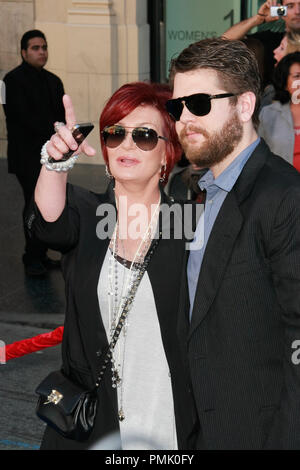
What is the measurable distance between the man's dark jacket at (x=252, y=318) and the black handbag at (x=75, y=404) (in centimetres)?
46

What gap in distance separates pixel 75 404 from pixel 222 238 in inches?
36.6

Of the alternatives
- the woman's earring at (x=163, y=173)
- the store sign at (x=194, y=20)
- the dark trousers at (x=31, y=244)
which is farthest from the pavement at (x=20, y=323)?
the store sign at (x=194, y=20)

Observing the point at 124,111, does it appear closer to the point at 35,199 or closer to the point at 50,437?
the point at 35,199

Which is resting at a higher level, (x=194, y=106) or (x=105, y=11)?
(x=105, y=11)

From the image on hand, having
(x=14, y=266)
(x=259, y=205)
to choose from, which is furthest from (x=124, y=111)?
(x=14, y=266)

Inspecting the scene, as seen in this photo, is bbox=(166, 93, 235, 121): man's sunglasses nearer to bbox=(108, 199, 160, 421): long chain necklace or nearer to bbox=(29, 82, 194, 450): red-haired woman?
bbox=(29, 82, 194, 450): red-haired woman

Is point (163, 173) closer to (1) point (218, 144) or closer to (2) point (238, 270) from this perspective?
(1) point (218, 144)

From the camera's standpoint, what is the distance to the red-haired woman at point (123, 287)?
11.7 ft

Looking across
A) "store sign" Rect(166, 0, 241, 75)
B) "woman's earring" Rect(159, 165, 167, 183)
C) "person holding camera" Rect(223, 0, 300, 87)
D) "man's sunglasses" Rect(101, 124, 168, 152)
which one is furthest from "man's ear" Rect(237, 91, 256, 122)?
"store sign" Rect(166, 0, 241, 75)

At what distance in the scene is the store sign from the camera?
14.3 meters

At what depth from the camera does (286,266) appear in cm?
300

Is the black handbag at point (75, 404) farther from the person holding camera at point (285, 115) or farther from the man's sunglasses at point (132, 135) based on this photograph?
the person holding camera at point (285, 115)

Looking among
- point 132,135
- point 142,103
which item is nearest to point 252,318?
point 132,135

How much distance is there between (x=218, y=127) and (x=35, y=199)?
0.83 metres
